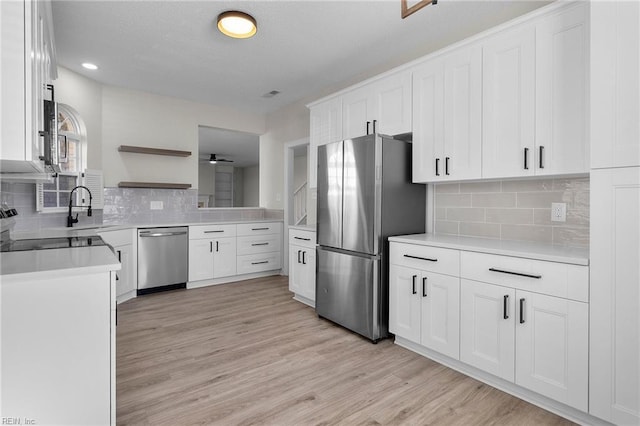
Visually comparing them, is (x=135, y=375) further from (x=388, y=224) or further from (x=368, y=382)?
(x=388, y=224)

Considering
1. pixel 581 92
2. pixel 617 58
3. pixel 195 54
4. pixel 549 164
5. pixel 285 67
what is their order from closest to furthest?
pixel 617 58
pixel 581 92
pixel 549 164
pixel 195 54
pixel 285 67

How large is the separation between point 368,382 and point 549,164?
1.80 m

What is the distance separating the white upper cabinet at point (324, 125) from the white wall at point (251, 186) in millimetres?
8402

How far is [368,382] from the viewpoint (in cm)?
219

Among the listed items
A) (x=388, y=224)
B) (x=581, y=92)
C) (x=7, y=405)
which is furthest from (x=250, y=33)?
(x=7, y=405)

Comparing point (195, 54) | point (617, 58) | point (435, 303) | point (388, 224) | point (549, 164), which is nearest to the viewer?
point (617, 58)

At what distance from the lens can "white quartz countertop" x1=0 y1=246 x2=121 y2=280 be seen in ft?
4.35

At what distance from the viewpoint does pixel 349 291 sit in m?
2.98

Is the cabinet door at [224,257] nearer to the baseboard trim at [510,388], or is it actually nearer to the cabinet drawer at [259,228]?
the cabinet drawer at [259,228]

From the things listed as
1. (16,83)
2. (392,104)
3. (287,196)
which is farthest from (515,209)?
(287,196)

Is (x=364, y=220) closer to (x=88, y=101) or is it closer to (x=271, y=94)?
(x=271, y=94)

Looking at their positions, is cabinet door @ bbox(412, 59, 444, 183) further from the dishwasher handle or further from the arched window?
the arched window

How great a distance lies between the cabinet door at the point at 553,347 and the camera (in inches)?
68.9

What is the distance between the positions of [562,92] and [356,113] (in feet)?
5.87
